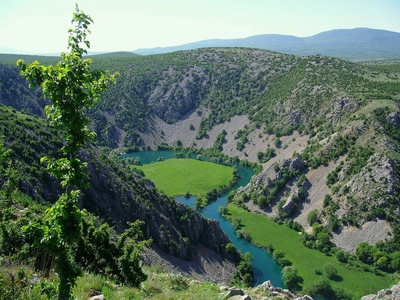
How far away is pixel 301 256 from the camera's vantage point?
6612 cm

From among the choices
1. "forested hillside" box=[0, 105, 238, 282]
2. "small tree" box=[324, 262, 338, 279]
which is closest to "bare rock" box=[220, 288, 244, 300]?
"forested hillside" box=[0, 105, 238, 282]

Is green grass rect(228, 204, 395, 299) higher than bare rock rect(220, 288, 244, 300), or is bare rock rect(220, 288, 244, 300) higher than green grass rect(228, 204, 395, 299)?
bare rock rect(220, 288, 244, 300)

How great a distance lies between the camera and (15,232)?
16031 millimetres

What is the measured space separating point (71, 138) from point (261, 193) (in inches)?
3199

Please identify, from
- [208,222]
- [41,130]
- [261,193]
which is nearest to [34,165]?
[41,130]

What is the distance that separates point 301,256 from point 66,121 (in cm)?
6496

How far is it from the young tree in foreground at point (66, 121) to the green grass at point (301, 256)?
54554 millimetres

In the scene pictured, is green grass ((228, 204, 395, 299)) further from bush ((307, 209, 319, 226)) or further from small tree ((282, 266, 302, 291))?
bush ((307, 209, 319, 226))

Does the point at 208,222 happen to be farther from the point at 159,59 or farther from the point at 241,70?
the point at 159,59

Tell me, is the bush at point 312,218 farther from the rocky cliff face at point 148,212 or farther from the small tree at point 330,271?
the rocky cliff face at point 148,212

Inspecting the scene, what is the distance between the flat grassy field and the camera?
102 metres

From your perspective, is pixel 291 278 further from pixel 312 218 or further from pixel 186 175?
pixel 186 175

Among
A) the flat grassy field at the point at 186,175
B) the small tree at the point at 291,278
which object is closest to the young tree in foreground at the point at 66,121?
the small tree at the point at 291,278

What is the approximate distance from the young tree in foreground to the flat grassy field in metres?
87.0
